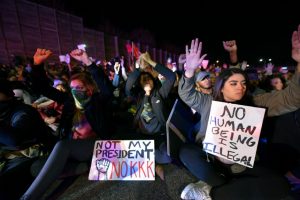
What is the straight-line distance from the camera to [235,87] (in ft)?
6.89

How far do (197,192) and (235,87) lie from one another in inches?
46.1

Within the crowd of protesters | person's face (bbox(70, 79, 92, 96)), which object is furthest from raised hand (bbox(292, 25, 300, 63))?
person's face (bbox(70, 79, 92, 96))

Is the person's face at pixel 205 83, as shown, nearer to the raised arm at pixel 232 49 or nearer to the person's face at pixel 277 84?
the raised arm at pixel 232 49

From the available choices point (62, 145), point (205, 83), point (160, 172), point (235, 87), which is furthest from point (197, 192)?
point (205, 83)

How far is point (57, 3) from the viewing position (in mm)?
15758

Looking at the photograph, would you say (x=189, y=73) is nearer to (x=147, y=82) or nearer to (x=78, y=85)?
(x=147, y=82)

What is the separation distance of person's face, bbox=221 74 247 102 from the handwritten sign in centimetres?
18

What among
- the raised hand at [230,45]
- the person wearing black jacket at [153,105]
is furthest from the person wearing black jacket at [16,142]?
the raised hand at [230,45]

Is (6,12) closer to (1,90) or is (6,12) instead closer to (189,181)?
(1,90)

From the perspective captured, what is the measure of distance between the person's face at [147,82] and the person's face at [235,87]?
1404 millimetres

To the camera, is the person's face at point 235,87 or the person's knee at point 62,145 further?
the person's knee at point 62,145

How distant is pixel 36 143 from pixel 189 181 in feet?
6.56

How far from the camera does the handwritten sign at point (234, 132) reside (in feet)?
6.19

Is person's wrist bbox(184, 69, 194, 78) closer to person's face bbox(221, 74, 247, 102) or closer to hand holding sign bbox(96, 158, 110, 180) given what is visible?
person's face bbox(221, 74, 247, 102)
